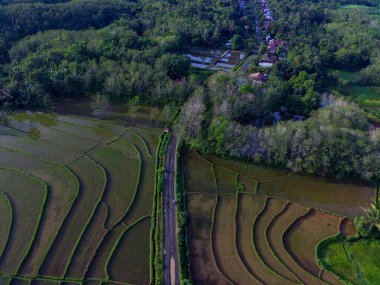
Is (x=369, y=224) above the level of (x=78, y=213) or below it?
above

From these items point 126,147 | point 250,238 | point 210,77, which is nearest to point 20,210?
point 126,147

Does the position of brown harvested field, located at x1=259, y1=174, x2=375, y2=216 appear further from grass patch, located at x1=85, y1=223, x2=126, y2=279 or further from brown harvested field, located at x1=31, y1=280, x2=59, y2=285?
brown harvested field, located at x1=31, y1=280, x2=59, y2=285

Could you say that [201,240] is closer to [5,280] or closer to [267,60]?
[5,280]

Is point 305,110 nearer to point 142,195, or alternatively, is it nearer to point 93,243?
point 142,195

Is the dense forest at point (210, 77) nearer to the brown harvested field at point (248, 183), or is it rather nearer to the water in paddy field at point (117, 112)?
the water in paddy field at point (117, 112)

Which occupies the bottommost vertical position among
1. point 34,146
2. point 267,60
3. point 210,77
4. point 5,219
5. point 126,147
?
point 5,219

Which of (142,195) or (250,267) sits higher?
(142,195)

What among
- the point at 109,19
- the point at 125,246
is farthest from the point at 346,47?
the point at 125,246
